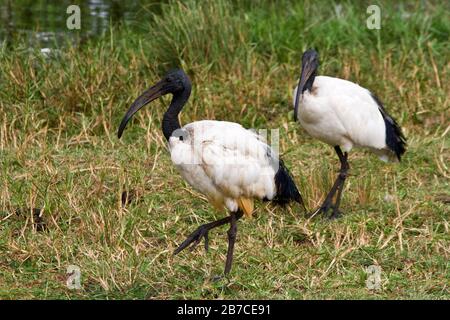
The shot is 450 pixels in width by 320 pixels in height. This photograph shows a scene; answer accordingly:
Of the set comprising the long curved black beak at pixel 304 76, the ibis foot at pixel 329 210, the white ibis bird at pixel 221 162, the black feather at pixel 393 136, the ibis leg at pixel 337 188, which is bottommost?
the ibis foot at pixel 329 210

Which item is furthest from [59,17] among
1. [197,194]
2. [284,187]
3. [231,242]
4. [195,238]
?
[231,242]

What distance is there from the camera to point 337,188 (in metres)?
6.80

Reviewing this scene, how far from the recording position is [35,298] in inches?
207

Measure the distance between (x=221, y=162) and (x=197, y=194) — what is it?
1.31 meters

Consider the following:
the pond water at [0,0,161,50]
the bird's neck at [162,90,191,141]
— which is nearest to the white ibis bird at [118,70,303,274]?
the bird's neck at [162,90,191,141]

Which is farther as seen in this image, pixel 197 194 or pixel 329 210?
pixel 197 194

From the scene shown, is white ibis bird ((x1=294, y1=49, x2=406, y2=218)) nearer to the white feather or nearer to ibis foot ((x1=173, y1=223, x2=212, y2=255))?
the white feather

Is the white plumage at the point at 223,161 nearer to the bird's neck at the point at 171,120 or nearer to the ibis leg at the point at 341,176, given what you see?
the bird's neck at the point at 171,120

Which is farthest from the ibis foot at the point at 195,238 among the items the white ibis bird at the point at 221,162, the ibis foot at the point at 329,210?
the ibis foot at the point at 329,210

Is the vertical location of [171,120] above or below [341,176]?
above

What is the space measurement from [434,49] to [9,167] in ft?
12.4

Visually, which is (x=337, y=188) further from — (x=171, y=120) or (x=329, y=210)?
(x=171, y=120)

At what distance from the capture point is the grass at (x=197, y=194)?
5508mm

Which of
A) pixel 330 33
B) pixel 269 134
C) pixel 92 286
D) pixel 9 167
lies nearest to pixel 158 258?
pixel 92 286
